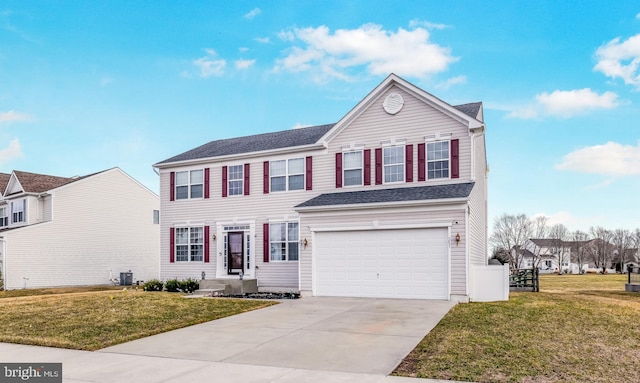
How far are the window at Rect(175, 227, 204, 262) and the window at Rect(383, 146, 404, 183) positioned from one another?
9.50 metres

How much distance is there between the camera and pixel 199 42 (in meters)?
22.5

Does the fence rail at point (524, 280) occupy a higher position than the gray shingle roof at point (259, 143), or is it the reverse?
the gray shingle roof at point (259, 143)

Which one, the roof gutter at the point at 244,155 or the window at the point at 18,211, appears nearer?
the roof gutter at the point at 244,155

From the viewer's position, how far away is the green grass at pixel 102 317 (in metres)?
11.0

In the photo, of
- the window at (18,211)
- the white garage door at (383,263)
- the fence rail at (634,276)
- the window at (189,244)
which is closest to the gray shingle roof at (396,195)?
the white garage door at (383,263)

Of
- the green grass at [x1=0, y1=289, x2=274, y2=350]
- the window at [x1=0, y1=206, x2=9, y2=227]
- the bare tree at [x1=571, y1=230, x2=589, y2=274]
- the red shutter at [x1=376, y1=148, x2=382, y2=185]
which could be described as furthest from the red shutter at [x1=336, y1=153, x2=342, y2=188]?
the bare tree at [x1=571, y1=230, x2=589, y2=274]

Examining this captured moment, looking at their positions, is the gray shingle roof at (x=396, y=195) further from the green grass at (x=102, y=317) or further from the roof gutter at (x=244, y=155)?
the green grass at (x=102, y=317)

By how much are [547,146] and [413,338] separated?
16969mm

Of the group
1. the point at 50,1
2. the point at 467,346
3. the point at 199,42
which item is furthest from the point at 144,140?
the point at 467,346

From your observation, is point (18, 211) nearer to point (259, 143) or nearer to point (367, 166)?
point (259, 143)

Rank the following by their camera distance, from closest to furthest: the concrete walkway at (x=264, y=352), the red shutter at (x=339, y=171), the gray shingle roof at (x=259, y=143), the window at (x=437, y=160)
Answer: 1. the concrete walkway at (x=264, y=352)
2. the window at (x=437, y=160)
3. the red shutter at (x=339, y=171)
4. the gray shingle roof at (x=259, y=143)

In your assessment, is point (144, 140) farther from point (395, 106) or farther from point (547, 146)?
point (547, 146)

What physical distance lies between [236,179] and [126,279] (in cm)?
1338

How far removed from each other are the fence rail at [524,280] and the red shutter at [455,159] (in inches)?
255
